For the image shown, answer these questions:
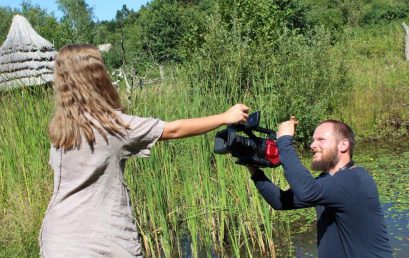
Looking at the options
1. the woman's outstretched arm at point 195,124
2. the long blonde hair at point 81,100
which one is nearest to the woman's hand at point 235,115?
the woman's outstretched arm at point 195,124

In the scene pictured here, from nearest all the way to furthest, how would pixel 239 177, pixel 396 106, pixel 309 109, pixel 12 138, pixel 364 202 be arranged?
1. pixel 364 202
2. pixel 239 177
3. pixel 12 138
4. pixel 309 109
5. pixel 396 106

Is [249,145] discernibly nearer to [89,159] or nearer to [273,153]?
[273,153]

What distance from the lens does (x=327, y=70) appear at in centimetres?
1145

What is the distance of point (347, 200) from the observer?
7.29 ft

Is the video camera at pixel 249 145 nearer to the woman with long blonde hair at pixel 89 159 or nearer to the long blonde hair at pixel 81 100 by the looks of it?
the woman with long blonde hair at pixel 89 159

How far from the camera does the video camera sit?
2.24m

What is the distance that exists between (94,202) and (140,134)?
306 millimetres

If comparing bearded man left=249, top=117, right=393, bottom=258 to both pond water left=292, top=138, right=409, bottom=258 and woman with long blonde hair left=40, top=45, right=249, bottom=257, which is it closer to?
woman with long blonde hair left=40, top=45, right=249, bottom=257

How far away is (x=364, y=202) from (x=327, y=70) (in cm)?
955

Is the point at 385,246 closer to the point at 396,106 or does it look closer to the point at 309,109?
the point at 309,109

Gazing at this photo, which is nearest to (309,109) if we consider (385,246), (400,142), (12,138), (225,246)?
(400,142)

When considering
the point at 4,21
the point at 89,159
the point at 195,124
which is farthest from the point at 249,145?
the point at 4,21

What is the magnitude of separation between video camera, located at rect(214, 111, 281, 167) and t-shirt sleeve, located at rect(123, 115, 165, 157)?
31cm

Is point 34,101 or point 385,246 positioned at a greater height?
point 34,101
